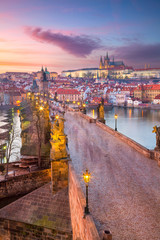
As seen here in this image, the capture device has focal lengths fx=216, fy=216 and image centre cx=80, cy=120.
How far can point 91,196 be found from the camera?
8.04 metres

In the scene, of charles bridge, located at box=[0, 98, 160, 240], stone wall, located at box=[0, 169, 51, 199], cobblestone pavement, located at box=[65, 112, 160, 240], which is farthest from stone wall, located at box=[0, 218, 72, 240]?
stone wall, located at box=[0, 169, 51, 199]

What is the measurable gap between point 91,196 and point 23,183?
9537 mm

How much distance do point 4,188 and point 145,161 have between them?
33.8ft

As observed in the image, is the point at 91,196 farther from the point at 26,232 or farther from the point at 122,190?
the point at 26,232

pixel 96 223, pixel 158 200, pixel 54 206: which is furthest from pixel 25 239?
pixel 158 200

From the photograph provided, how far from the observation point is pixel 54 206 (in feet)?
35.9

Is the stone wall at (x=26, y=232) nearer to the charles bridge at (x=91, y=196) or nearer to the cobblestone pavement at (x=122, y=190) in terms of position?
the charles bridge at (x=91, y=196)

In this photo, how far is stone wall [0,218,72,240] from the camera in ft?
33.0

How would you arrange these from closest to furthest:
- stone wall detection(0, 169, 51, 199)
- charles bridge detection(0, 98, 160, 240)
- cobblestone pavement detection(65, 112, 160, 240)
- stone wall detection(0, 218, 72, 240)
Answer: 1. cobblestone pavement detection(65, 112, 160, 240)
2. charles bridge detection(0, 98, 160, 240)
3. stone wall detection(0, 218, 72, 240)
4. stone wall detection(0, 169, 51, 199)

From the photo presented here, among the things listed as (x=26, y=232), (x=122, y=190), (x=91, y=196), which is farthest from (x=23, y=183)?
(x=122, y=190)

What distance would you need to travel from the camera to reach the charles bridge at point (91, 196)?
256 inches

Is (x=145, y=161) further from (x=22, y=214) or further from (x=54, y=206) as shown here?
(x=22, y=214)

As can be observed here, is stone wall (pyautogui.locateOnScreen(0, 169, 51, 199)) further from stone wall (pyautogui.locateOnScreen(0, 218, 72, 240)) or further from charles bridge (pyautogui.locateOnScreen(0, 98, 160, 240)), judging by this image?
stone wall (pyautogui.locateOnScreen(0, 218, 72, 240))

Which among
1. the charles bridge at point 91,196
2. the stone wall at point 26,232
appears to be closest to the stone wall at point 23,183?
the charles bridge at point 91,196
